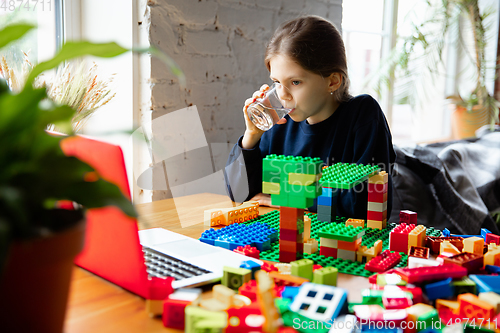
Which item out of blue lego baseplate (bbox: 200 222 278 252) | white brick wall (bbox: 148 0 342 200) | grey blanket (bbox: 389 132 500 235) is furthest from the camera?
grey blanket (bbox: 389 132 500 235)

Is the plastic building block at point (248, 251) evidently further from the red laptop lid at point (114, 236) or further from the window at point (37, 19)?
the window at point (37, 19)

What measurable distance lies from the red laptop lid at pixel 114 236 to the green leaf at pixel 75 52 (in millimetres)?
128

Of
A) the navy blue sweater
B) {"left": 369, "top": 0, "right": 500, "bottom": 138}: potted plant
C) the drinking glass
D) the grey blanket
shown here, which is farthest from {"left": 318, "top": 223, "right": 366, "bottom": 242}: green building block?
{"left": 369, "top": 0, "right": 500, "bottom": 138}: potted plant

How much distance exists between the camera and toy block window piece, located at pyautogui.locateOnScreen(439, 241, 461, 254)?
0.74 m

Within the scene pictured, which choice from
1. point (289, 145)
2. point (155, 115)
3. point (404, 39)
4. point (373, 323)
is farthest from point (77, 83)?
point (404, 39)

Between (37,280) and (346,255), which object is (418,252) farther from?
(37,280)

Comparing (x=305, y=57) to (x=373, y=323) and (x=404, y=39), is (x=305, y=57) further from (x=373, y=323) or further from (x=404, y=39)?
(x=404, y=39)

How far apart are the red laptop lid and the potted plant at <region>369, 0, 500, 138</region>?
239 centimetres

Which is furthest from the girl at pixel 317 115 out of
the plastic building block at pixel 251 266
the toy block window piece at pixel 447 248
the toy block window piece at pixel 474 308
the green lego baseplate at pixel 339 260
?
the toy block window piece at pixel 474 308

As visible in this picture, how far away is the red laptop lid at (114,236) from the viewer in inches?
20.4

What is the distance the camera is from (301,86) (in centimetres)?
131

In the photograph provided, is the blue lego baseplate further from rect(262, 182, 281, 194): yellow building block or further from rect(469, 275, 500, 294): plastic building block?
rect(469, 275, 500, 294): plastic building block

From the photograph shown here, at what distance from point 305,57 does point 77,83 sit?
67cm

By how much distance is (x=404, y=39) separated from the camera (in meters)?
2.68
